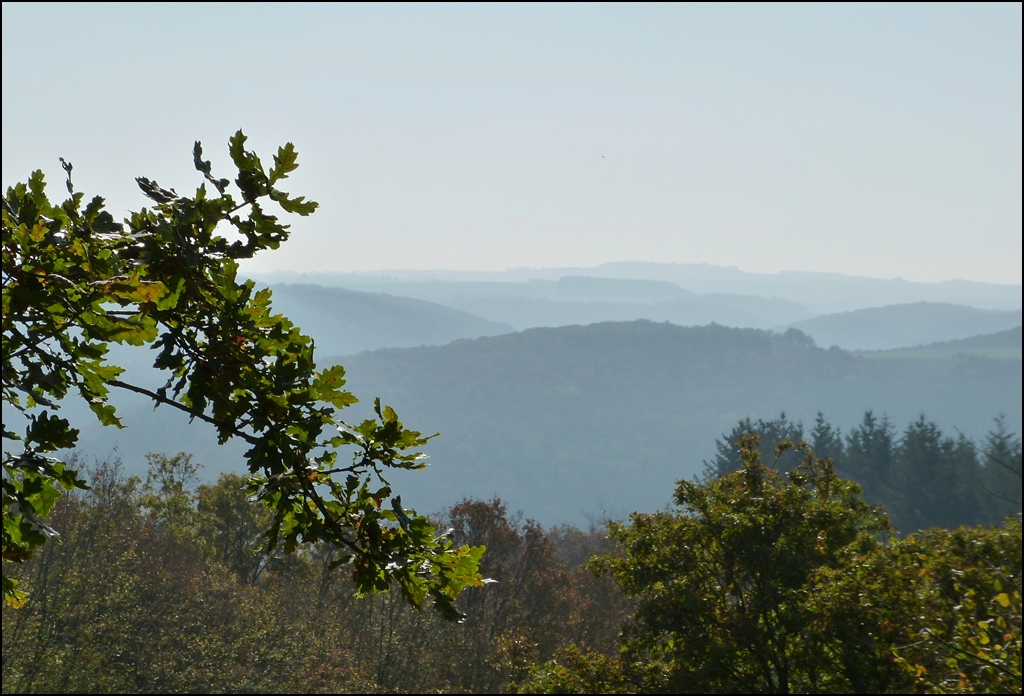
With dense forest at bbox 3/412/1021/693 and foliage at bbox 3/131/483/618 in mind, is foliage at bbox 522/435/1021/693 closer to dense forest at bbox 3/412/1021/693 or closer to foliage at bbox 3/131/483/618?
dense forest at bbox 3/412/1021/693

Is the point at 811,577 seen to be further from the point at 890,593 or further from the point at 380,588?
the point at 380,588

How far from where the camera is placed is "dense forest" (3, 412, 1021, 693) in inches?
418

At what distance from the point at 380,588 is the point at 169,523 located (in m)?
29.1

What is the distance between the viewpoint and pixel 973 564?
1262cm

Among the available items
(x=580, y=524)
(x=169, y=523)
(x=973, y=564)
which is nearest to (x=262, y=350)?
(x=973, y=564)

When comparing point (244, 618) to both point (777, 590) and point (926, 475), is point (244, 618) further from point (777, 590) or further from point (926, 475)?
point (926, 475)

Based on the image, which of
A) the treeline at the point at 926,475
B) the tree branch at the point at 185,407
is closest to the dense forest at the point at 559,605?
the tree branch at the point at 185,407

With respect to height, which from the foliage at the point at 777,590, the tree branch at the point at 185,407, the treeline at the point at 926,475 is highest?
the tree branch at the point at 185,407

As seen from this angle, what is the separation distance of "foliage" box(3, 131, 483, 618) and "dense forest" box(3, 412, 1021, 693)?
1.34 ft

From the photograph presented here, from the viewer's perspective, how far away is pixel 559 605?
2705 centimetres

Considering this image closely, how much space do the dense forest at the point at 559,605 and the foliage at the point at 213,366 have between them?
0.41 metres

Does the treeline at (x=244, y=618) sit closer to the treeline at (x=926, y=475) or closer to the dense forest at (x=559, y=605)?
the dense forest at (x=559, y=605)

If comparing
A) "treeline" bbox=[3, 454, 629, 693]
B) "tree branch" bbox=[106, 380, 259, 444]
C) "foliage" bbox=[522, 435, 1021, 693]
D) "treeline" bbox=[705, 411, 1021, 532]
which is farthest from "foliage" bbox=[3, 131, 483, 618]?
"treeline" bbox=[705, 411, 1021, 532]

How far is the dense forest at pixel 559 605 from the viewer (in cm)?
1062
